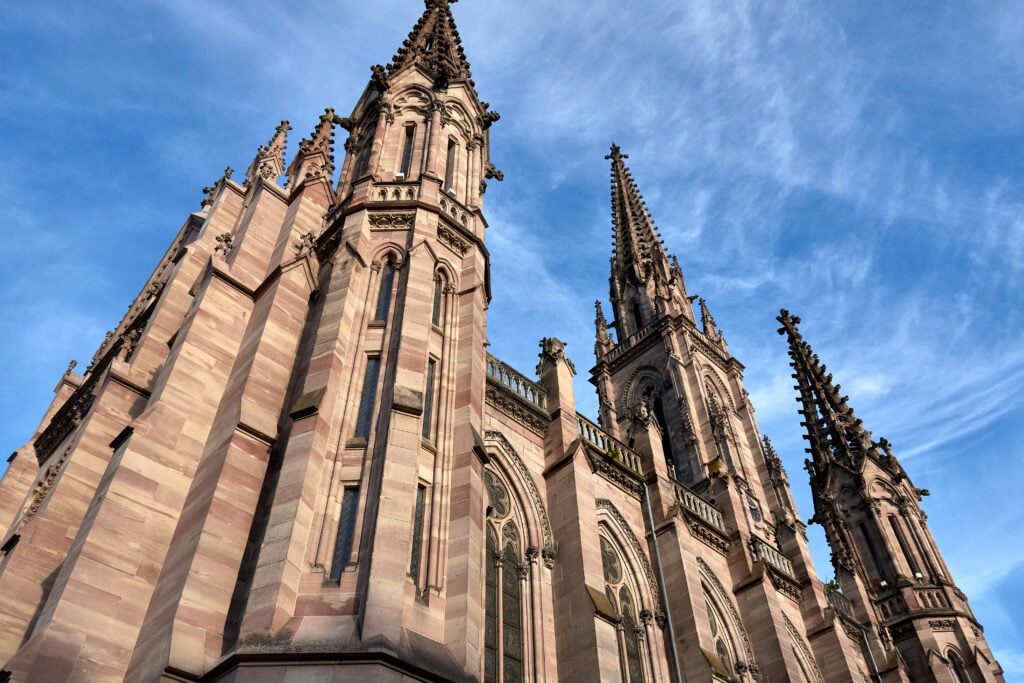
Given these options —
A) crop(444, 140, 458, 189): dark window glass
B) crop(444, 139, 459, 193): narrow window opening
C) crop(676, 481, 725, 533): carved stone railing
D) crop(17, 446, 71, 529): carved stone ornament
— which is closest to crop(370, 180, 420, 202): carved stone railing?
crop(444, 139, 459, 193): narrow window opening

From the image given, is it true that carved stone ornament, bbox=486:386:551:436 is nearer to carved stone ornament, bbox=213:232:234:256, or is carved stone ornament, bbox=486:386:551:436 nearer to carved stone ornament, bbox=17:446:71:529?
carved stone ornament, bbox=213:232:234:256

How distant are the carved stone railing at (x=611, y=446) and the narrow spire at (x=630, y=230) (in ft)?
82.7

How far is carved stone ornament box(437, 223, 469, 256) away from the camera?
15.7 m

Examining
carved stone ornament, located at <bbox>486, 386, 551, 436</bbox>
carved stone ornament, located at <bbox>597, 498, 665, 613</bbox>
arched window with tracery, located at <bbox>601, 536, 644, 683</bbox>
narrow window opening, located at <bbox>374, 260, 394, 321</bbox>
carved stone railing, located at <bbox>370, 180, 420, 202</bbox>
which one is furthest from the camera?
carved stone ornament, located at <bbox>597, 498, 665, 613</bbox>

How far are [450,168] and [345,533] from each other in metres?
10.3

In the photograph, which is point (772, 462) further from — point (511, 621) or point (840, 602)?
point (511, 621)

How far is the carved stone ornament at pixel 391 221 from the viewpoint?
15.1 metres

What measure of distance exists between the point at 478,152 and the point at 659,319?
24217 millimetres

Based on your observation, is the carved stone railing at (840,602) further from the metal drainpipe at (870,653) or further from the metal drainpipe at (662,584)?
the metal drainpipe at (662,584)

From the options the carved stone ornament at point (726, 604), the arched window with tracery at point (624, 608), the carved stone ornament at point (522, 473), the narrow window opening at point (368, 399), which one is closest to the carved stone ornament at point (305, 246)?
the narrow window opening at point (368, 399)

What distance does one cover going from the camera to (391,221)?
49.9ft

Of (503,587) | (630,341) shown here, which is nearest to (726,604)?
(503,587)

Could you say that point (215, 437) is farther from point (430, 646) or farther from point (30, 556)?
point (430, 646)

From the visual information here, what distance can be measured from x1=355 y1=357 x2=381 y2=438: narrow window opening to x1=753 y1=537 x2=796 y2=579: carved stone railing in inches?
644
